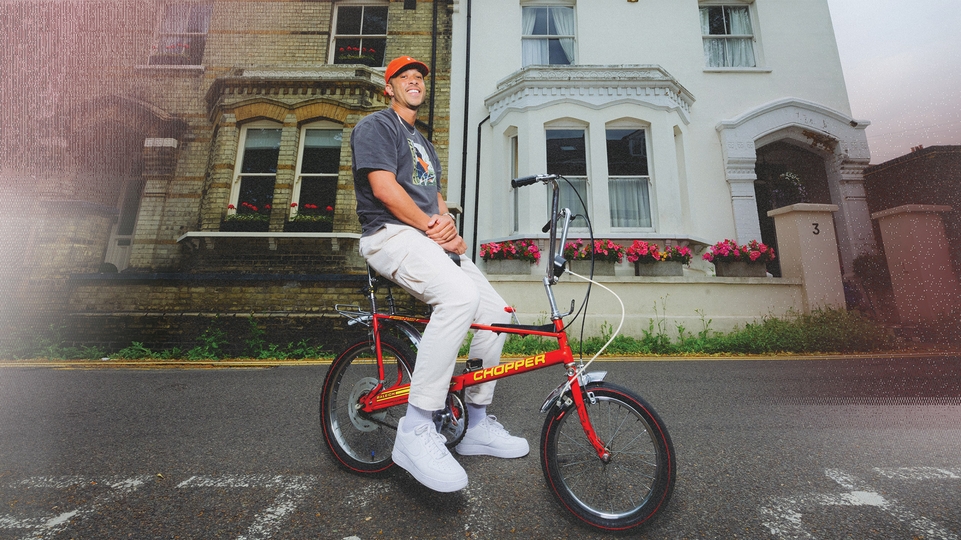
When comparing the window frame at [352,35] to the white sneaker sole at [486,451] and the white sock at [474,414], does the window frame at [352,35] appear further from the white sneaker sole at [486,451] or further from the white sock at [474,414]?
the white sneaker sole at [486,451]

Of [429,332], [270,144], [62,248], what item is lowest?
[429,332]

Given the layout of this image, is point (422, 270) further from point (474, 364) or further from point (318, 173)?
point (318, 173)

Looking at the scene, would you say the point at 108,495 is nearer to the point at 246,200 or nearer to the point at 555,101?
the point at 246,200

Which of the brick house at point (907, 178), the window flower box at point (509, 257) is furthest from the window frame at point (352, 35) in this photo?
the brick house at point (907, 178)

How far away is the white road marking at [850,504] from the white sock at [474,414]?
3.64 ft

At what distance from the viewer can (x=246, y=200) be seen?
21.0ft

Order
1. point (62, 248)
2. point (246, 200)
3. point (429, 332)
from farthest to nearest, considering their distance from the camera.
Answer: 1. point (246, 200)
2. point (62, 248)
3. point (429, 332)

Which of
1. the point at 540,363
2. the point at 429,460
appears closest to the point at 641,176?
the point at 540,363

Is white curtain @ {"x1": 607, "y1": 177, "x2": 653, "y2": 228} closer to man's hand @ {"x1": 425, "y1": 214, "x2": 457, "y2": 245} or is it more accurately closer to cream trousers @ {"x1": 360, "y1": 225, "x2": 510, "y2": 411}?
man's hand @ {"x1": 425, "y1": 214, "x2": 457, "y2": 245}

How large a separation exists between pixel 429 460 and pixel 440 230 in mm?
879

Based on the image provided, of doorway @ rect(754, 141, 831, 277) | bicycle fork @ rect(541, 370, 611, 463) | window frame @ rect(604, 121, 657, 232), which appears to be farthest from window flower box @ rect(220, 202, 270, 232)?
doorway @ rect(754, 141, 831, 277)

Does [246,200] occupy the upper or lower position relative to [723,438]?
upper

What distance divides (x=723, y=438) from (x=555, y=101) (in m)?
6.22

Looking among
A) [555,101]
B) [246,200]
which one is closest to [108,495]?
[246,200]
